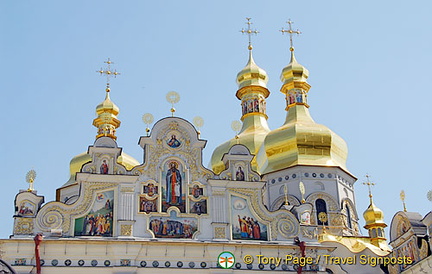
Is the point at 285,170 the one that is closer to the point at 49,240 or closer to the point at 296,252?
the point at 296,252

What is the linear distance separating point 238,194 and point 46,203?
6.09 meters

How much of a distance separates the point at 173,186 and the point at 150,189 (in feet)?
2.49

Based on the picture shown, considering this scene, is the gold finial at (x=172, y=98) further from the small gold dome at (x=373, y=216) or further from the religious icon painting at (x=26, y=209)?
the small gold dome at (x=373, y=216)

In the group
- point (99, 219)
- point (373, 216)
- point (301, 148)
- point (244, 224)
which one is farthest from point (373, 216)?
point (99, 219)

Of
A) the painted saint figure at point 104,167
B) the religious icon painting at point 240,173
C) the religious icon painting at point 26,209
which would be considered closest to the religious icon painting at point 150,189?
the painted saint figure at point 104,167

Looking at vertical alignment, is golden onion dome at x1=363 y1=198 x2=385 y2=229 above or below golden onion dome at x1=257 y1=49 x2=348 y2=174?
below

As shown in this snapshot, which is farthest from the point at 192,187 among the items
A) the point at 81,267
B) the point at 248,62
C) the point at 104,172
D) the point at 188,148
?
the point at 248,62

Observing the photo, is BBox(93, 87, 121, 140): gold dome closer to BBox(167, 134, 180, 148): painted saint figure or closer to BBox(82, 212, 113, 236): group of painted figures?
BBox(167, 134, 180, 148): painted saint figure

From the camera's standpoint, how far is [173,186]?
20.9 metres

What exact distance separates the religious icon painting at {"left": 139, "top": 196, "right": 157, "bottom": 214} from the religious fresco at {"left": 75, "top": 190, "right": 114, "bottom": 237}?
0.91 m

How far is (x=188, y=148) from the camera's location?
21594 millimetres

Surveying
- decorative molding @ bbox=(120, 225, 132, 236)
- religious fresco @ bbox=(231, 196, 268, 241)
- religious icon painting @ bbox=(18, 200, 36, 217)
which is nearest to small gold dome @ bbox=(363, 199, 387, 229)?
religious fresco @ bbox=(231, 196, 268, 241)

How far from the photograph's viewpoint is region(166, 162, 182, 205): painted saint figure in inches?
814

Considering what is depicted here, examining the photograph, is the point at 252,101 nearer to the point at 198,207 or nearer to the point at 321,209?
the point at 321,209
